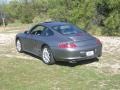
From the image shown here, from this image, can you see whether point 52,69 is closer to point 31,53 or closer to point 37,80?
point 37,80

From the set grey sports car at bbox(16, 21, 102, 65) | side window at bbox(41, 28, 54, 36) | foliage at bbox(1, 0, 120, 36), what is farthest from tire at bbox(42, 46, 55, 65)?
foliage at bbox(1, 0, 120, 36)

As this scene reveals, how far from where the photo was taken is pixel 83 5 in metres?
28.0

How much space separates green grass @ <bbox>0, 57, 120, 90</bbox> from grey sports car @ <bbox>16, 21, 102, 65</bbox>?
40 cm

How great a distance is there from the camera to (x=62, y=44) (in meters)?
11.8

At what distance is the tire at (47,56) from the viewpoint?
12263 mm

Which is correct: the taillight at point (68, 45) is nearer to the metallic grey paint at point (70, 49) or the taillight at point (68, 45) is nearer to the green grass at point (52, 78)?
the metallic grey paint at point (70, 49)

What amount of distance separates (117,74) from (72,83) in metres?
1.72

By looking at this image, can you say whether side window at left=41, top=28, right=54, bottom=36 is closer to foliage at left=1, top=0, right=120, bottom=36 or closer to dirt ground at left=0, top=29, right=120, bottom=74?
dirt ground at left=0, top=29, right=120, bottom=74

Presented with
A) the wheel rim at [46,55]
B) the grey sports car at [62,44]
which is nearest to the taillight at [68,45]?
the grey sports car at [62,44]

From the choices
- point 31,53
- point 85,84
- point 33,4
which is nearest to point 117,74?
point 85,84

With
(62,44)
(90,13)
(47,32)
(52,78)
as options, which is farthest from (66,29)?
(90,13)

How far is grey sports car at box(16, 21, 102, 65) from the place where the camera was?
1170cm

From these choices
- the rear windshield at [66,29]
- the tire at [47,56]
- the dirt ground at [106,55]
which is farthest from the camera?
the rear windshield at [66,29]

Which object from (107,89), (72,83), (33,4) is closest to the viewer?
(107,89)
